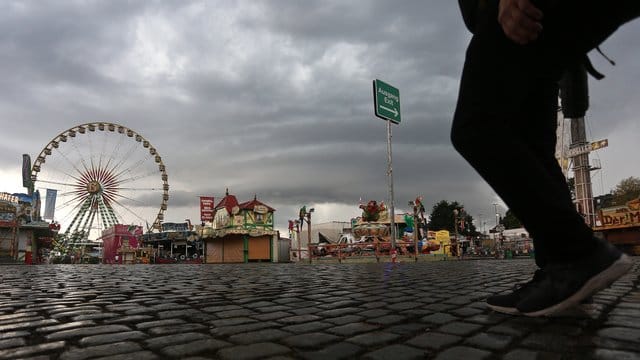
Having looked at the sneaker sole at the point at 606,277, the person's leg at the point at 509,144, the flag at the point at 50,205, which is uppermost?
the flag at the point at 50,205

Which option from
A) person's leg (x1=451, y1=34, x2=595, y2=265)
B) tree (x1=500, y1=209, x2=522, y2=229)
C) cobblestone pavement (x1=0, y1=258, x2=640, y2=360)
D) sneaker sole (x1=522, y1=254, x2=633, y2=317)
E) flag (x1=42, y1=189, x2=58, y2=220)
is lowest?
cobblestone pavement (x1=0, y1=258, x2=640, y2=360)

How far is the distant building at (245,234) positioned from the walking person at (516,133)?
1280 inches

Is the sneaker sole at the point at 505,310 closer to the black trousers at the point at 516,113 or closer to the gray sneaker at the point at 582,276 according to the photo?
the gray sneaker at the point at 582,276

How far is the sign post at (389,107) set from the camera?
20.1m

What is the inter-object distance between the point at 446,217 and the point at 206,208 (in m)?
49.7

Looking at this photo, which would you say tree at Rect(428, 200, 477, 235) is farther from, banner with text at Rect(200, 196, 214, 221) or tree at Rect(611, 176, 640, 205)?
banner with text at Rect(200, 196, 214, 221)

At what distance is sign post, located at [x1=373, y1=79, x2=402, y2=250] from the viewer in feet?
65.9

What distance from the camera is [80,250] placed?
137 feet

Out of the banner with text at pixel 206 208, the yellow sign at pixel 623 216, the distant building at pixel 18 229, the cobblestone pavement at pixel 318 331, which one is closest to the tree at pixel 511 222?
the banner with text at pixel 206 208

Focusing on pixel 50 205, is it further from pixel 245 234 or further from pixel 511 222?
pixel 511 222

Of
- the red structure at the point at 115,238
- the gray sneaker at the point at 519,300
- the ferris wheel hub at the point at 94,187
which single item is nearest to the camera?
the gray sneaker at the point at 519,300

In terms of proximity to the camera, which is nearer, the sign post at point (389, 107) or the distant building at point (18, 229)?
the sign post at point (389, 107)

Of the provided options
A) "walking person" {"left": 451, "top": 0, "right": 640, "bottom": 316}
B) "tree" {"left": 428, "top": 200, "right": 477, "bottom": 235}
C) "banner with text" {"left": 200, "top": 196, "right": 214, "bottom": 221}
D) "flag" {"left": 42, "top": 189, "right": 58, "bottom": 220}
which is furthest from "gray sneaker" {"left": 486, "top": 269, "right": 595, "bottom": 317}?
"tree" {"left": 428, "top": 200, "right": 477, "bottom": 235}

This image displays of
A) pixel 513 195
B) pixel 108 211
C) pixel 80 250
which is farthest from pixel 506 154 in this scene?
pixel 80 250
